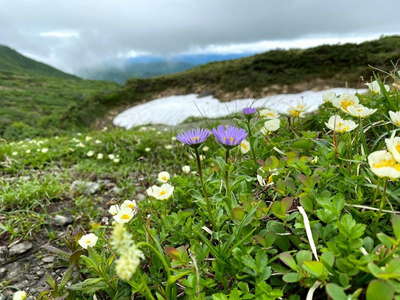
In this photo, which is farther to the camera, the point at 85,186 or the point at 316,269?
the point at 85,186

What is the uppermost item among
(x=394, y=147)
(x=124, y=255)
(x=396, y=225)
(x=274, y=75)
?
(x=274, y=75)

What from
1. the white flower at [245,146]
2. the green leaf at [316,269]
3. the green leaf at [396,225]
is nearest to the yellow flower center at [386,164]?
the green leaf at [396,225]

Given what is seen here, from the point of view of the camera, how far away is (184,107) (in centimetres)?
1573

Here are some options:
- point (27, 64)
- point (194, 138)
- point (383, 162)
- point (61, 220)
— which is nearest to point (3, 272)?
point (61, 220)

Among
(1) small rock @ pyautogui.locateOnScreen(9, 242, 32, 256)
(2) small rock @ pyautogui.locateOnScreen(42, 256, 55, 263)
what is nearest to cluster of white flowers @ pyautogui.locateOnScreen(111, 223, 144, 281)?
(2) small rock @ pyautogui.locateOnScreen(42, 256, 55, 263)

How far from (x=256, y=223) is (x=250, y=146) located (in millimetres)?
693

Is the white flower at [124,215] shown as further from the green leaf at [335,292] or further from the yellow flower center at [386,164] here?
the yellow flower center at [386,164]

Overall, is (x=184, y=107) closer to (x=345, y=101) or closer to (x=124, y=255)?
(x=345, y=101)

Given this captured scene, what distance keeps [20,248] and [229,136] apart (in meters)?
2.31

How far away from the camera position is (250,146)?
1831 millimetres

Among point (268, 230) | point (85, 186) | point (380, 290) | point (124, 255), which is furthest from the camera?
point (85, 186)

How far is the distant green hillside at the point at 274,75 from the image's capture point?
15.2m

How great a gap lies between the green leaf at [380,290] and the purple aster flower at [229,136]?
2.21 ft

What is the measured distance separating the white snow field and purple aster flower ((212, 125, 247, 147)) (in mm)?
11859
